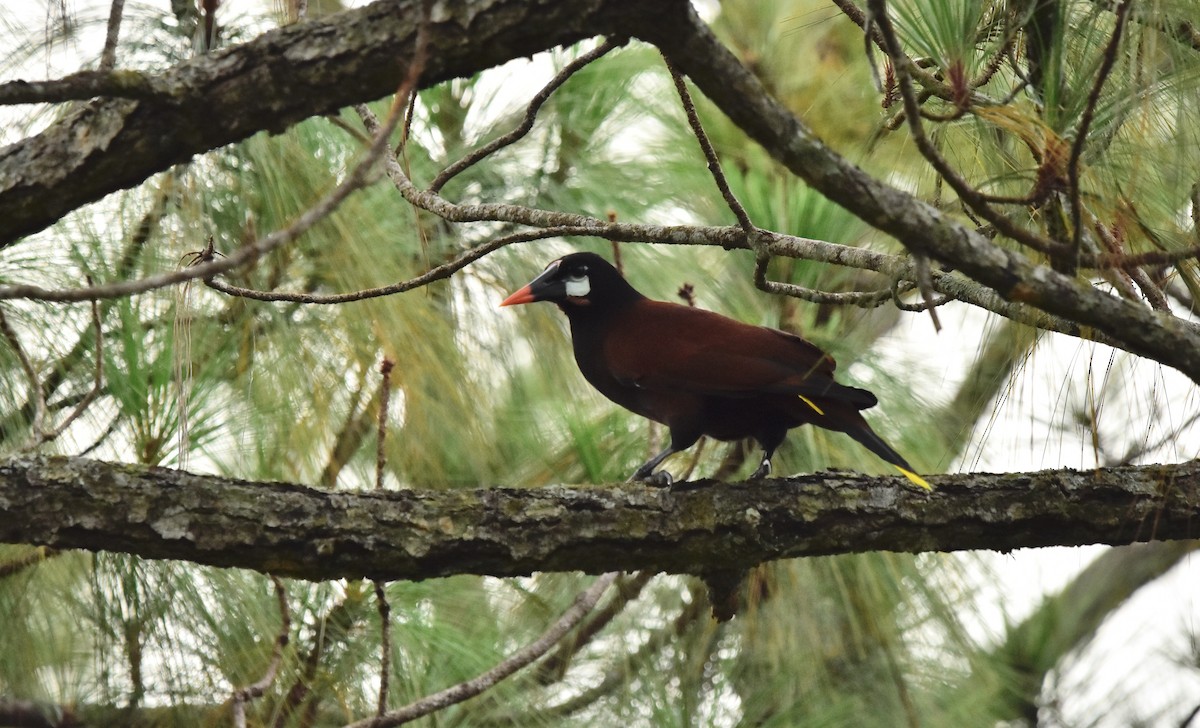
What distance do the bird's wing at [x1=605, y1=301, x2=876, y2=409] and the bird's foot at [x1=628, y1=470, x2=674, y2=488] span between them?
0.60ft

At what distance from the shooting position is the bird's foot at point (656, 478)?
7.40ft

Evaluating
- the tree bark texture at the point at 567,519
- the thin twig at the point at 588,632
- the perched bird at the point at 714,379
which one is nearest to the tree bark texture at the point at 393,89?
the tree bark texture at the point at 567,519

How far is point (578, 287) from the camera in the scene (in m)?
2.86

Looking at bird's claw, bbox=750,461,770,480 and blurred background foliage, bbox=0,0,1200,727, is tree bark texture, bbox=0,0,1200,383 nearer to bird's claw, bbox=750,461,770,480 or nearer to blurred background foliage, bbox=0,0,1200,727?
blurred background foliage, bbox=0,0,1200,727

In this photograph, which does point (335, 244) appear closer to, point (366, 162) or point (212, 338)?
point (212, 338)

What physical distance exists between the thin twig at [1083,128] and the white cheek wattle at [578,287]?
4.77 ft

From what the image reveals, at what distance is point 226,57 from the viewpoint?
1.50m

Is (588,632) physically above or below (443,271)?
below

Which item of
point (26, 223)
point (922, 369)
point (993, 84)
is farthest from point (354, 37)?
point (922, 369)

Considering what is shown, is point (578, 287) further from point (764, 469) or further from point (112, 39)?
point (112, 39)

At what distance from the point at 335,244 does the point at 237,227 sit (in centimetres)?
25

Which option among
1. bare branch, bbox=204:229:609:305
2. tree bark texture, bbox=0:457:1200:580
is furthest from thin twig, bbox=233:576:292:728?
bare branch, bbox=204:229:609:305

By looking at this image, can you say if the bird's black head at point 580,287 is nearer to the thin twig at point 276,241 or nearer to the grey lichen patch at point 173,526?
the grey lichen patch at point 173,526

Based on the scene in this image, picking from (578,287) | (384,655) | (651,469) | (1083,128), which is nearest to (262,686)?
(384,655)
